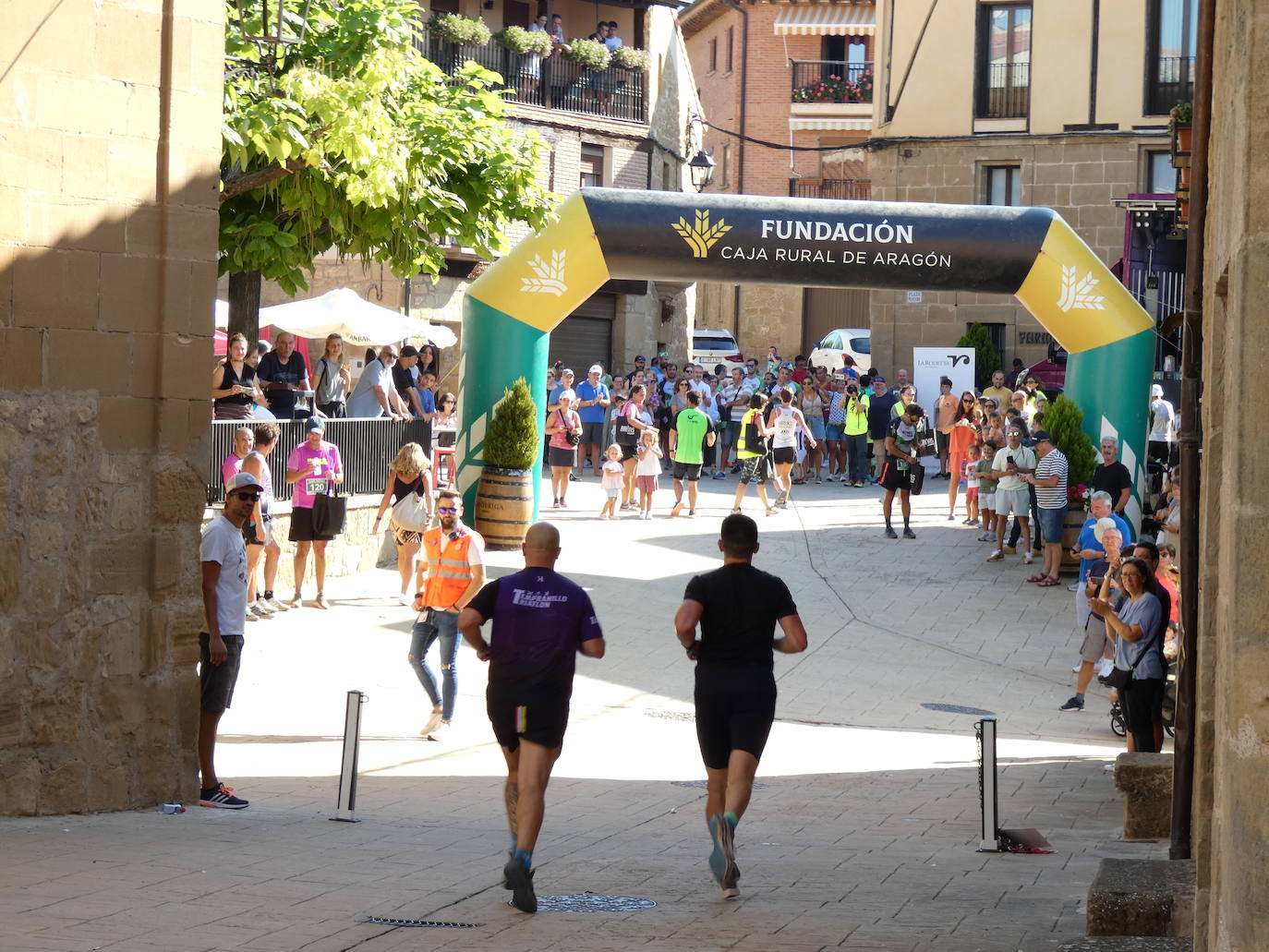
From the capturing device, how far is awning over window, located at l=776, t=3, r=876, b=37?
46344 millimetres

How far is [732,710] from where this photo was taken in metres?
7.19

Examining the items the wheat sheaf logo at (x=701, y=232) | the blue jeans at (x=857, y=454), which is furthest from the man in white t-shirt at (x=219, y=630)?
the blue jeans at (x=857, y=454)

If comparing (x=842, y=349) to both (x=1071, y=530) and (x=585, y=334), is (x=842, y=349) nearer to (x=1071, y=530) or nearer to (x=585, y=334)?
(x=585, y=334)

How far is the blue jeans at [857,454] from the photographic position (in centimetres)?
2655

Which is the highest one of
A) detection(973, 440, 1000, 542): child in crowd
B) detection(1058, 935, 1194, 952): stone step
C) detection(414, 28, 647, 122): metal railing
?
detection(414, 28, 647, 122): metal railing

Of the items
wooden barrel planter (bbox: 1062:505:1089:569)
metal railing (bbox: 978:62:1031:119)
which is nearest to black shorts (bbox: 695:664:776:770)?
wooden barrel planter (bbox: 1062:505:1089:569)

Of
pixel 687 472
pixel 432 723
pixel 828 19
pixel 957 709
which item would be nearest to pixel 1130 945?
pixel 432 723

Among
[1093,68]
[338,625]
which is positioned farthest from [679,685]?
[1093,68]

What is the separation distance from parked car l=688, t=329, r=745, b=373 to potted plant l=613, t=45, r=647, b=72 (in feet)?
23.9

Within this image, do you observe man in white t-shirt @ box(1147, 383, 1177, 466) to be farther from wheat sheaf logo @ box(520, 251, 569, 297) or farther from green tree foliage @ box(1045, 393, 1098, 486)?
wheat sheaf logo @ box(520, 251, 569, 297)

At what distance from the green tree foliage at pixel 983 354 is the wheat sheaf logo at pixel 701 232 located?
13863 millimetres

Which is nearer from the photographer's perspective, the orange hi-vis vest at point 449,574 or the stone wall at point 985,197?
the orange hi-vis vest at point 449,574

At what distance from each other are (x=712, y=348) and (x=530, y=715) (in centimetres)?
3503

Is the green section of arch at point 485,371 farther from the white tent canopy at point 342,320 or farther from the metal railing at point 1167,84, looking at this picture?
the metal railing at point 1167,84
